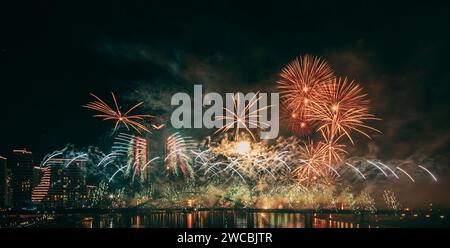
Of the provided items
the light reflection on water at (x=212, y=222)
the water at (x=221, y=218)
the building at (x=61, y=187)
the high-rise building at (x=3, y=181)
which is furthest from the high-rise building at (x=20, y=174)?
the light reflection on water at (x=212, y=222)

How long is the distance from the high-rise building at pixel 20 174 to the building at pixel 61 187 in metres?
3.60

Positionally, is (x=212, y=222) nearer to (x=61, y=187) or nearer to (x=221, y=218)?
(x=221, y=218)

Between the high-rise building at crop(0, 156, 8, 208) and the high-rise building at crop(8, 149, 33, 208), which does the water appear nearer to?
the high-rise building at crop(0, 156, 8, 208)

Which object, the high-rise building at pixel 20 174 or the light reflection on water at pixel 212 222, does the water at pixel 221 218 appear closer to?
the light reflection on water at pixel 212 222

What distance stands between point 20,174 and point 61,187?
10.2 meters

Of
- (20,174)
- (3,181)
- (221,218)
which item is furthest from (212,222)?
(20,174)

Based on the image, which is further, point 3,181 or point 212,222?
point 3,181

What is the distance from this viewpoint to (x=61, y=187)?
9806cm

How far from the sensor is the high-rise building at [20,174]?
8988 centimetres

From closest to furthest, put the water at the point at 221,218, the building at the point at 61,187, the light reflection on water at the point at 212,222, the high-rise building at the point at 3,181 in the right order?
1. the light reflection on water at the point at 212,222
2. the water at the point at 221,218
3. the high-rise building at the point at 3,181
4. the building at the point at 61,187
